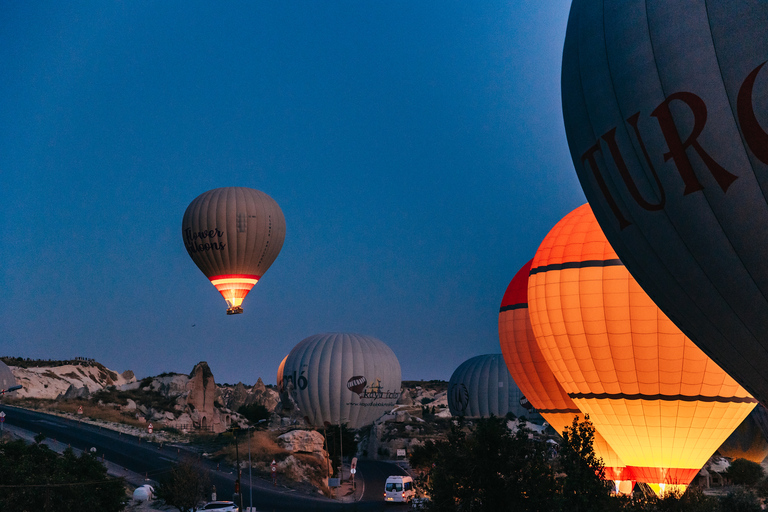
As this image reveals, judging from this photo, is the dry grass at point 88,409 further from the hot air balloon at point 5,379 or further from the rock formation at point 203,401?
the hot air balloon at point 5,379

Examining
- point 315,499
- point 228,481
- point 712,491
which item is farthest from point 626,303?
point 228,481

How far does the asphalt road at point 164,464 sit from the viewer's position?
44906 mm

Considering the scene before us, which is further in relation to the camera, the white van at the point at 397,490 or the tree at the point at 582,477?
the white van at the point at 397,490

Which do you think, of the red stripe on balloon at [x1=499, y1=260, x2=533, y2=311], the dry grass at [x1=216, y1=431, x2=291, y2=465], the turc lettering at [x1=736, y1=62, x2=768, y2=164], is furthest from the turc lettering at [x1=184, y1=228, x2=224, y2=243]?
the turc lettering at [x1=736, y1=62, x2=768, y2=164]

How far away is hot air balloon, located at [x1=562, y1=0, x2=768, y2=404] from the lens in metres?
12.6

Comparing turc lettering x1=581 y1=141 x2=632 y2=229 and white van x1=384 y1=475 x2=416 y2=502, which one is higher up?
turc lettering x1=581 y1=141 x2=632 y2=229

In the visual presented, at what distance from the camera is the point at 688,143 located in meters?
13.4

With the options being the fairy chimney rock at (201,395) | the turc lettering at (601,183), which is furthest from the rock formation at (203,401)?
the turc lettering at (601,183)

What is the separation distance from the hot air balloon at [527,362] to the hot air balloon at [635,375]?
7.74 m

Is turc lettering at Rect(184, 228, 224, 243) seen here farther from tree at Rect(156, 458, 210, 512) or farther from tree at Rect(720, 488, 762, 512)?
tree at Rect(720, 488, 762, 512)

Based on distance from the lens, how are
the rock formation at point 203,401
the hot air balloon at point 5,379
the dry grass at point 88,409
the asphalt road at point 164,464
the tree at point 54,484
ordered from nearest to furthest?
the tree at point 54,484, the asphalt road at point 164,464, the dry grass at point 88,409, the rock formation at point 203,401, the hot air balloon at point 5,379

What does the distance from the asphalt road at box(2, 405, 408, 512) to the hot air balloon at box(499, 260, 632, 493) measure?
11246mm

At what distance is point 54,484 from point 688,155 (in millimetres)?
31802

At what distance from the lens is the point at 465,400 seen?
3243 inches
